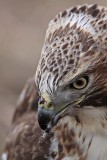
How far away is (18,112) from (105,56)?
4.34 ft

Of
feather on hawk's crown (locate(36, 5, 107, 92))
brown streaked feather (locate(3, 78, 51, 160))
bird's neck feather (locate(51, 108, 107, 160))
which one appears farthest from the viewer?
brown streaked feather (locate(3, 78, 51, 160))

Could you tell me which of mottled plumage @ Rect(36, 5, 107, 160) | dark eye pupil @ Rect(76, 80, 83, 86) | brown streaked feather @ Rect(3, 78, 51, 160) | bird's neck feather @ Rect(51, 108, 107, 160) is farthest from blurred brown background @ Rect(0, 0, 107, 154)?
dark eye pupil @ Rect(76, 80, 83, 86)

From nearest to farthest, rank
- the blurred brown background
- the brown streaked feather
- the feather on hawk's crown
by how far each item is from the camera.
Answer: the feather on hawk's crown
the brown streaked feather
the blurred brown background

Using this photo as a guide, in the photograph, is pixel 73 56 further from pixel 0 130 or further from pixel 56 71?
pixel 0 130

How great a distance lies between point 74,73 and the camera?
3479 millimetres

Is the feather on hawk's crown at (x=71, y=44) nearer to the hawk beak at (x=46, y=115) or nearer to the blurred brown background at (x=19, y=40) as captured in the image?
the hawk beak at (x=46, y=115)

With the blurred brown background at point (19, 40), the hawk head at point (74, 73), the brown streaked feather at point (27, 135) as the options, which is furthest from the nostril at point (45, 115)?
the blurred brown background at point (19, 40)

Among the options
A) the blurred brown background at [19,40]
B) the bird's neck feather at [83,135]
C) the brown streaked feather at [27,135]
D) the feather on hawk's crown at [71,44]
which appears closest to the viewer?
the feather on hawk's crown at [71,44]

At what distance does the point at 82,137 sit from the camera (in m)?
3.95

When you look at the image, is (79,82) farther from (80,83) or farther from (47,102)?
(47,102)

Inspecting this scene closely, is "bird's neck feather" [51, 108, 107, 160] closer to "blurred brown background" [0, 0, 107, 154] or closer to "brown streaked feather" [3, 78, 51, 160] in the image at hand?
"brown streaked feather" [3, 78, 51, 160]

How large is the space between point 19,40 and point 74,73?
364 centimetres

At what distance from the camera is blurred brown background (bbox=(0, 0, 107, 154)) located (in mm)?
6582

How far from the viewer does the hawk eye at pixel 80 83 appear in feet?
11.5
